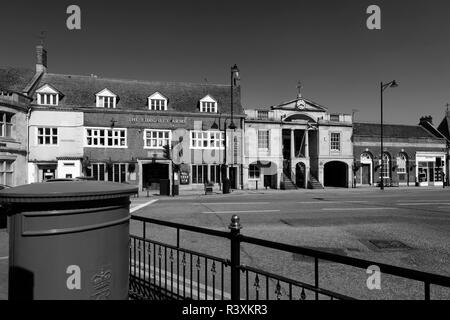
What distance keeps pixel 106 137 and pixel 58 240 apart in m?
25.2

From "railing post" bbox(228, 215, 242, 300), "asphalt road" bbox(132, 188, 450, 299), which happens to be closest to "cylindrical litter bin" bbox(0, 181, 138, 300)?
"railing post" bbox(228, 215, 242, 300)

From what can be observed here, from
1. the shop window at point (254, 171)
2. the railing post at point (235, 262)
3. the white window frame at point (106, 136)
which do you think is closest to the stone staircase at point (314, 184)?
the shop window at point (254, 171)

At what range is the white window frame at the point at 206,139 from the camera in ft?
89.5

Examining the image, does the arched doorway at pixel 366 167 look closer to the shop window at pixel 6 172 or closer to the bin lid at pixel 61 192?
the shop window at pixel 6 172

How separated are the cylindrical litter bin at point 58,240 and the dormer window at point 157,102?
25.6 metres

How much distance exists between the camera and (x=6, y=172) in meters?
21.0

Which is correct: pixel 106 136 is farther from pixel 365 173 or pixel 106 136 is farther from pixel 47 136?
pixel 365 173

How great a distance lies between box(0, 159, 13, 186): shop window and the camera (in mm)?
20472

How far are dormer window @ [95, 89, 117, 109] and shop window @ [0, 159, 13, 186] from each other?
8.23 metres

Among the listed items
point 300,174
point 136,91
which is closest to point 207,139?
point 136,91

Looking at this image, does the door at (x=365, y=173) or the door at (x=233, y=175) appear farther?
the door at (x=365, y=173)

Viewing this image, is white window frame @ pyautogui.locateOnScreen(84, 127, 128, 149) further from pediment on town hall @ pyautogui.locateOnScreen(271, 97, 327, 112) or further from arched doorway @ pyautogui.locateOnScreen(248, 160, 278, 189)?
pediment on town hall @ pyautogui.locateOnScreen(271, 97, 327, 112)

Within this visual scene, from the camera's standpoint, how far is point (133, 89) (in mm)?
28578

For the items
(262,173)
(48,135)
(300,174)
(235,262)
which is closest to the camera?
(235,262)
